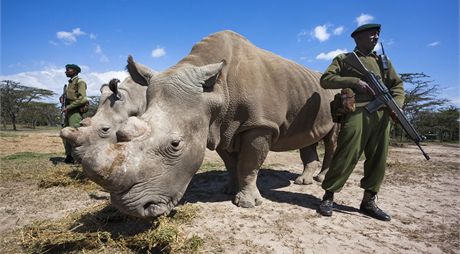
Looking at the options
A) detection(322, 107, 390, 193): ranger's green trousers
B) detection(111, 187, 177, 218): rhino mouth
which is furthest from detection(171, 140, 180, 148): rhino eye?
detection(322, 107, 390, 193): ranger's green trousers

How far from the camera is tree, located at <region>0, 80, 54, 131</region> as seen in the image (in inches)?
1212

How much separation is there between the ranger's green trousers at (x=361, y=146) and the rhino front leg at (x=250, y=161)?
2.94 feet

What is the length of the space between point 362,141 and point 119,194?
2.86 metres

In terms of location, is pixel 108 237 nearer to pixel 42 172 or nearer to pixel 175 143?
pixel 175 143

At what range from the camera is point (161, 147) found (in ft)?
9.90

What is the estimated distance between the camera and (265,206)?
14.1 feet

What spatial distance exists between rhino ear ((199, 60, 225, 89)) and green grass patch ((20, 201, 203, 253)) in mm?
1541

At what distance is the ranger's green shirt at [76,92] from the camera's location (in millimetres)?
7543

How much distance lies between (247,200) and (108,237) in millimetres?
1824

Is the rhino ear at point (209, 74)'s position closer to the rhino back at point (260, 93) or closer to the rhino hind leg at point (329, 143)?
the rhino back at point (260, 93)

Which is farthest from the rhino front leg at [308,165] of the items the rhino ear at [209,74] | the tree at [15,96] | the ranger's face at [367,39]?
the tree at [15,96]

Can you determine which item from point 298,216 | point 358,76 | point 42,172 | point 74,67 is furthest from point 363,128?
point 74,67

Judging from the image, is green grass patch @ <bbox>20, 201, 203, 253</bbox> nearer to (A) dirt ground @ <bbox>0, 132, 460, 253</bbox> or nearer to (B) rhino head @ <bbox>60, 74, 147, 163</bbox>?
(A) dirt ground @ <bbox>0, 132, 460, 253</bbox>

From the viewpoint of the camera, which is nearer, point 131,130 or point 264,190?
point 131,130
